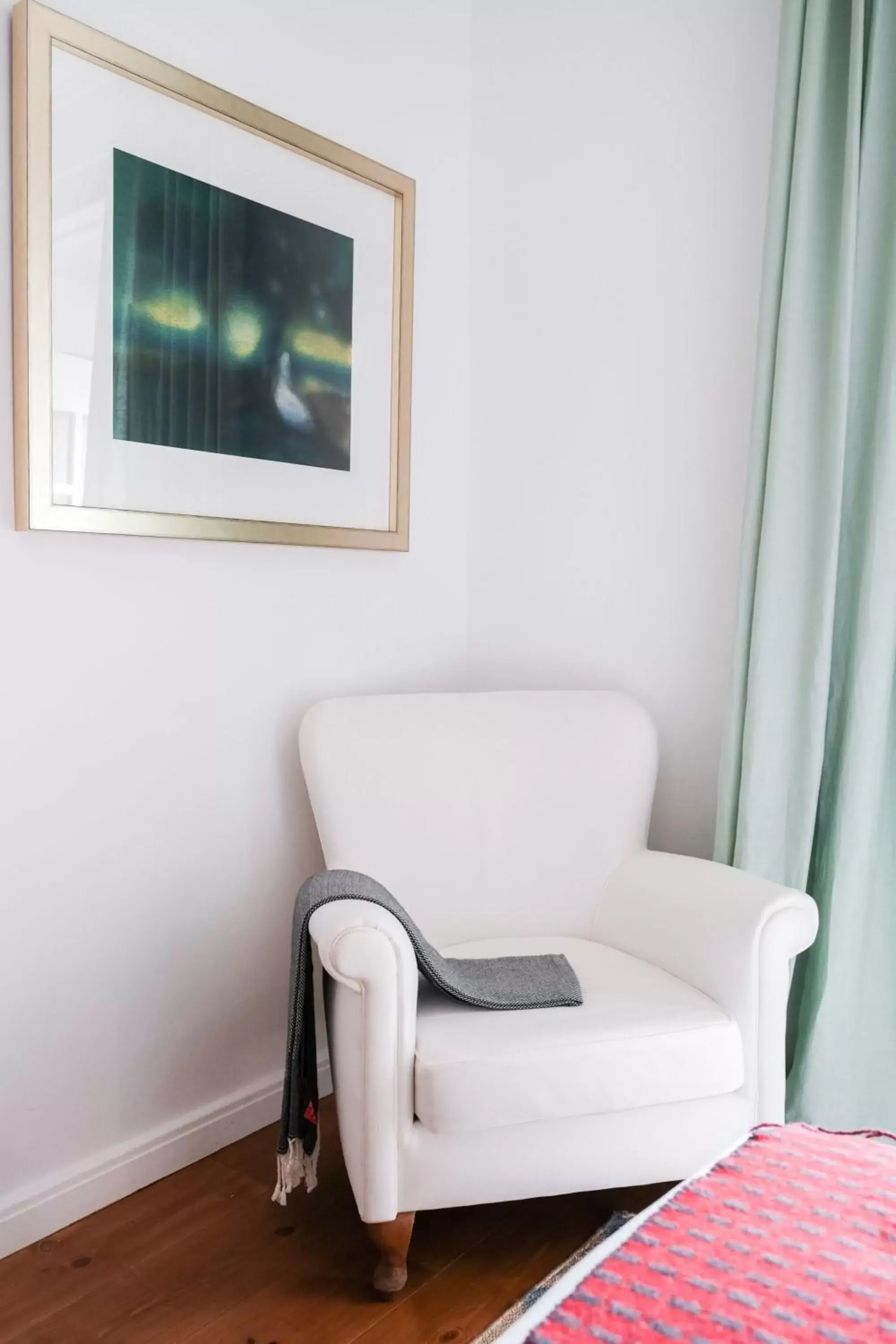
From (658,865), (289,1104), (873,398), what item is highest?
(873,398)

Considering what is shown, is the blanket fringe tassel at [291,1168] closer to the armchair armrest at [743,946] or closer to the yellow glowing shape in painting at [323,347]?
the armchair armrest at [743,946]

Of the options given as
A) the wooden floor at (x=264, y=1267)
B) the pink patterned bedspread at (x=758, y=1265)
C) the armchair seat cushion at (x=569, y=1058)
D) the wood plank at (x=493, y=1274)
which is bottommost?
the wooden floor at (x=264, y=1267)

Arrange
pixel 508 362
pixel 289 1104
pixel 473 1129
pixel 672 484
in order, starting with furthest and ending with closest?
pixel 508 362, pixel 672 484, pixel 289 1104, pixel 473 1129

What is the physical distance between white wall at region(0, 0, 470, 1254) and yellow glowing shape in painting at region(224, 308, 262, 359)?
0.38 metres

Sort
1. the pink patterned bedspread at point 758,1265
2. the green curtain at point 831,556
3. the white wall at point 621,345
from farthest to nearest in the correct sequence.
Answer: the white wall at point 621,345
the green curtain at point 831,556
the pink patterned bedspread at point 758,1265

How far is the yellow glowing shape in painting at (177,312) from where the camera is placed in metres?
1.89

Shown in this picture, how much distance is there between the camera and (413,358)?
2545mm

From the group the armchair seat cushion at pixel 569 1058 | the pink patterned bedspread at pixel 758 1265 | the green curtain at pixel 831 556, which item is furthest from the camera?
the green curtain at pixel 831 556

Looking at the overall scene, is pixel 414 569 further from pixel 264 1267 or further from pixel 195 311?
pixel 264 1267

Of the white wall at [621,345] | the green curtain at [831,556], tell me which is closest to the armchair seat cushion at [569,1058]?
the green curtain at [831,556]

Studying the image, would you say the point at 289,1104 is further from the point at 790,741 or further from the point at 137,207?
the point at 137,207

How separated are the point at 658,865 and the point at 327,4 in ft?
6.27

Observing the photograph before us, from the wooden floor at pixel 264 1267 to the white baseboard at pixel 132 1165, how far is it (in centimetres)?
2

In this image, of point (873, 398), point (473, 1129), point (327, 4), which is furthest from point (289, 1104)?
point (327, 4)
